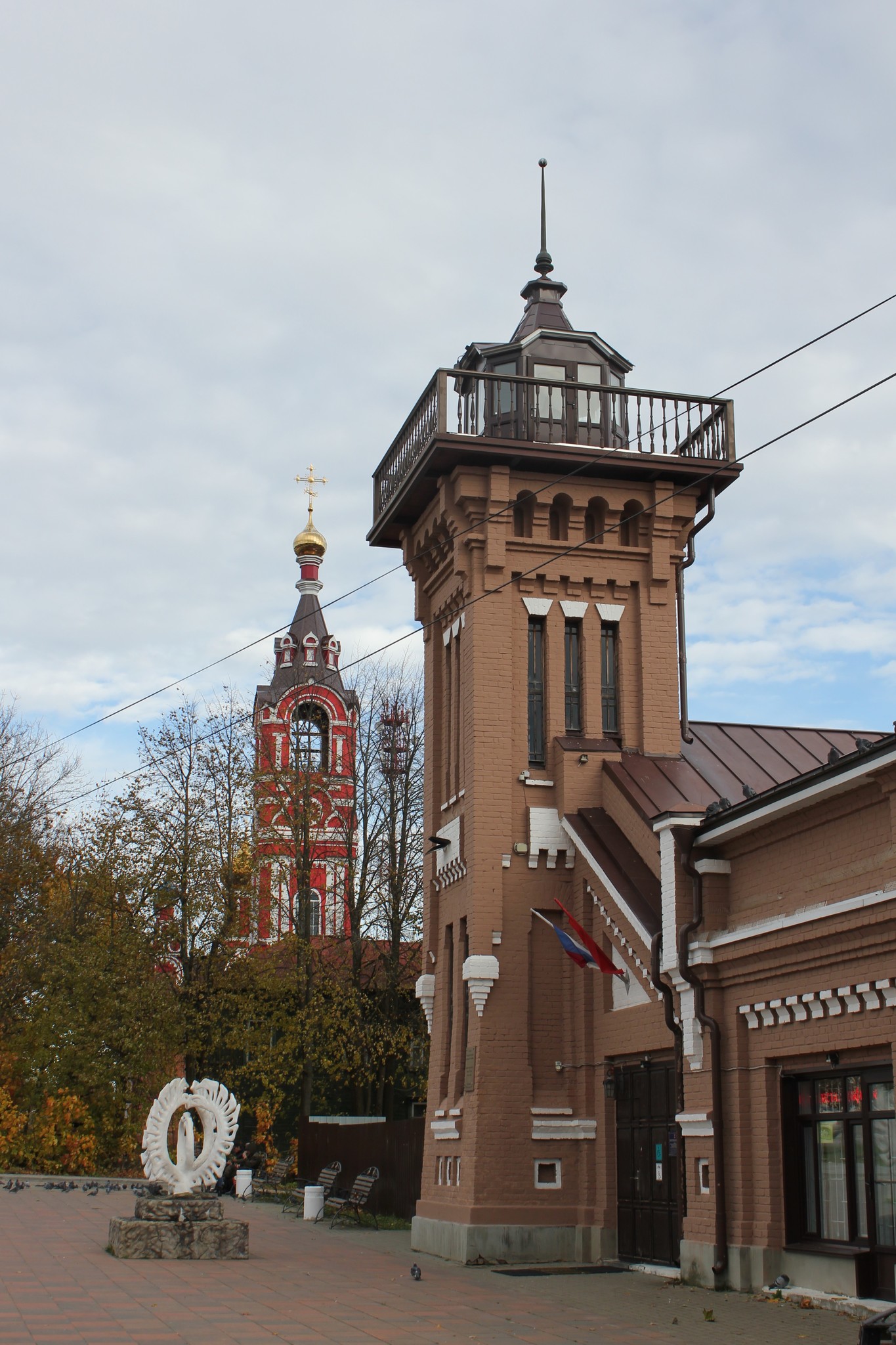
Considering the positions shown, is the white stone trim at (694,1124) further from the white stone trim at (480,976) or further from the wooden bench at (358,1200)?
the wooden bench at (358,1200)

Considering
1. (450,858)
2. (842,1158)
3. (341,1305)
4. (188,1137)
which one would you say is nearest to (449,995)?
(450,858)

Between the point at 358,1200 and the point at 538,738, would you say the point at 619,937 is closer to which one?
the point at 538,738

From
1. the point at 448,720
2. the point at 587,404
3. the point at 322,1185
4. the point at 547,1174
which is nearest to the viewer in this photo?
the point at 547,1174

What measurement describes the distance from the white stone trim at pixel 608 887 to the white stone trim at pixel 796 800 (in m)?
1.62

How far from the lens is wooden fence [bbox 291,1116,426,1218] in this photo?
23094mm

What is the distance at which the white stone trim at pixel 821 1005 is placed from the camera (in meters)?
12.1

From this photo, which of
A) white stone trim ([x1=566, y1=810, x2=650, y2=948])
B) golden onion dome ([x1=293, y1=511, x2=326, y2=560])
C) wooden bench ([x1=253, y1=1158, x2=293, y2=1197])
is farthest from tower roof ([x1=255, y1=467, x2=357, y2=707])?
white stone trim ([x1=566, y1=810, x2=650, y2=948])

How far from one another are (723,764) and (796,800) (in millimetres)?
7075

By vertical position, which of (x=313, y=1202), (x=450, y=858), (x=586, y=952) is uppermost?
(x=450, y=858)

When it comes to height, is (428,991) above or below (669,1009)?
above

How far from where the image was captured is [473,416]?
19844 millimetres

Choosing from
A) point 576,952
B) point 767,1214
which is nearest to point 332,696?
point 576,952

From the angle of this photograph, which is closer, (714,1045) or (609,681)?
(714,1045)

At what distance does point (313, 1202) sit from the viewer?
77.3 ft
